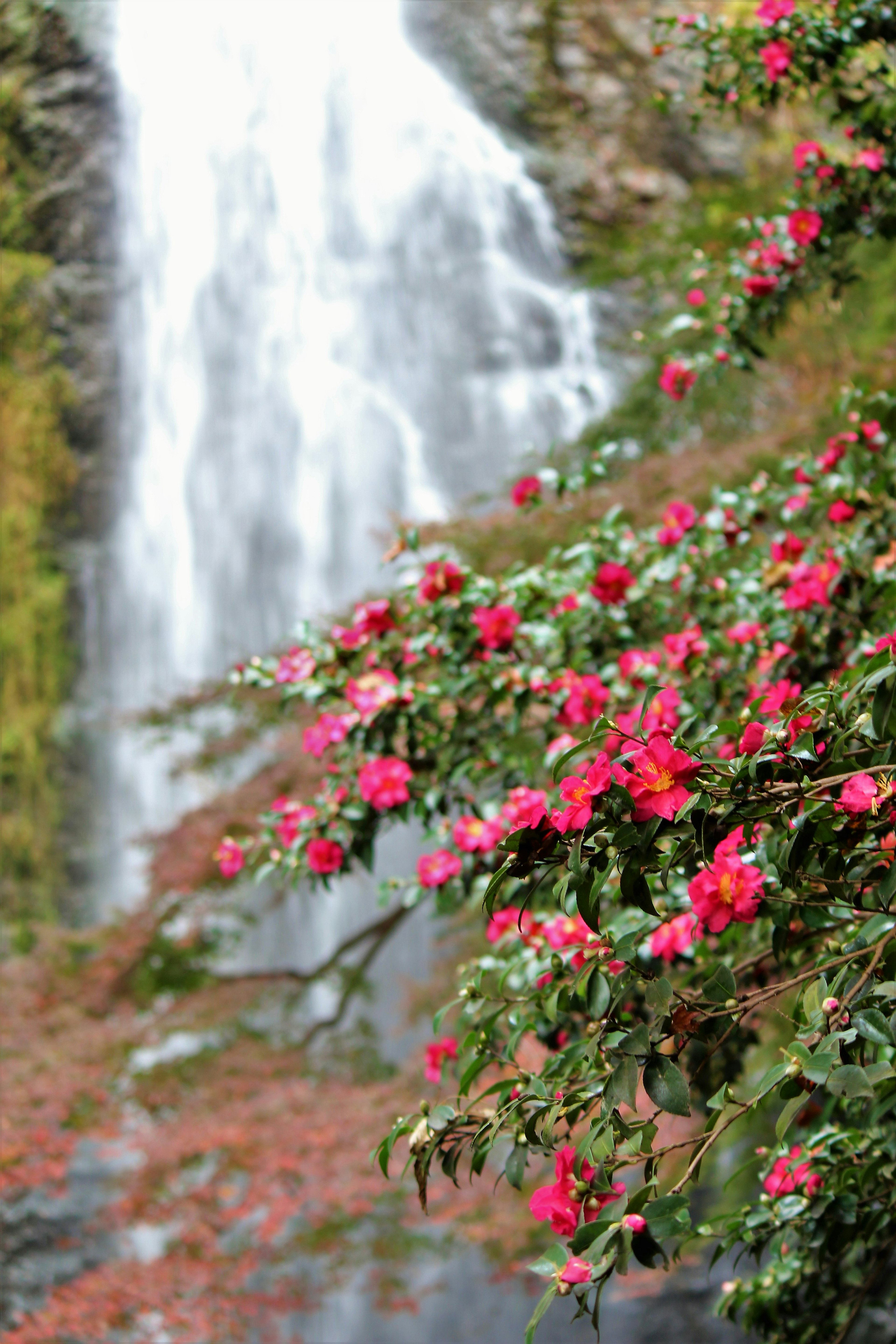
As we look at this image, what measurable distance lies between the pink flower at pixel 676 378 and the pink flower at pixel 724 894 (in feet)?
4.04

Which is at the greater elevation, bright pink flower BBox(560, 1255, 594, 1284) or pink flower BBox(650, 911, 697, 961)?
bright pink flower BBox(560, 1255, 594, 1284)

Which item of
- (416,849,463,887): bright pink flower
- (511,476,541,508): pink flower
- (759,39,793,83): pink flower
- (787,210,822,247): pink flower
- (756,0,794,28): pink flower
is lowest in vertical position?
(416,849,463,887): bright pink flower

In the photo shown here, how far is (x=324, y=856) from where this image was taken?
141 centimetres

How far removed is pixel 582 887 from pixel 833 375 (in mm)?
5208

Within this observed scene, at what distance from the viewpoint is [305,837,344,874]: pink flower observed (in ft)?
4.61

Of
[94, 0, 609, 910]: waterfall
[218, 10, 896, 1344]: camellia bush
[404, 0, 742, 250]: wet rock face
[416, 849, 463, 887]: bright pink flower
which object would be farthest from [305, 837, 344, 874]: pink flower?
[404, 0, 742, 250]: wet rock face

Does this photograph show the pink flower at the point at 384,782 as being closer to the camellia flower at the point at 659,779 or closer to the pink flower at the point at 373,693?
the pink flower at the point at 373,693

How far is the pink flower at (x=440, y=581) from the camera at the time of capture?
152 cm

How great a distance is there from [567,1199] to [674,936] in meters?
0.48

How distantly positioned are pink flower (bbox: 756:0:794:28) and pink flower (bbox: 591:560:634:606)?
0.86 m

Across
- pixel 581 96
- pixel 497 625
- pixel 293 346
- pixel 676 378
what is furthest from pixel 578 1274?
pixel 581 96

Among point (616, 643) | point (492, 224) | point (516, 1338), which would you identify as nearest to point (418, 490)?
point (492, 224)

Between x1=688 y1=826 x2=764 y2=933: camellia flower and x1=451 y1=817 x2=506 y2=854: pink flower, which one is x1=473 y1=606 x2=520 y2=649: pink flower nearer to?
x1=451 y1=817 x2=506 y2=854: pink flower

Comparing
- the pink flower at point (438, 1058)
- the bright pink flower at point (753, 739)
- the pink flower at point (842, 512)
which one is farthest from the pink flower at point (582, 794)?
the pink flower at point (842, 512)
